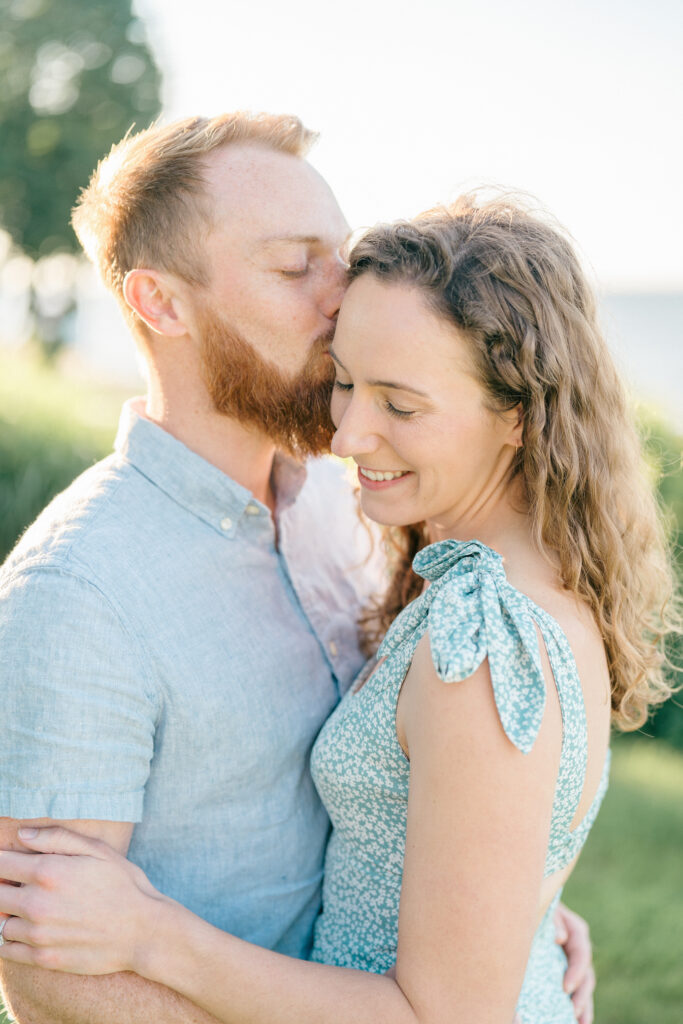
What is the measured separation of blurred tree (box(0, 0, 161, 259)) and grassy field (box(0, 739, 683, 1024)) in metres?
19.1

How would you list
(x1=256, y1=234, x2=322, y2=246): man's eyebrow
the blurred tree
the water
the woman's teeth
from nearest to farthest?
the woman's teeth → (x1=256, y1=234, x2=322, y2=246): man's eyebrow → the water → the blurred tree

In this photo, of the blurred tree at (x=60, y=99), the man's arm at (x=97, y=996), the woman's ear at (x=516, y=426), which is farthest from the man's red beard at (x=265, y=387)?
the blurred tree at (x=60, y=99)

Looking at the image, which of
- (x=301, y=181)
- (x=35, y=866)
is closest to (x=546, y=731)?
(x=35, y=866)

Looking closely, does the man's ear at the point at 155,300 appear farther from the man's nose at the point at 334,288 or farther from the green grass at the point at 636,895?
the green grass at the point at 636,895

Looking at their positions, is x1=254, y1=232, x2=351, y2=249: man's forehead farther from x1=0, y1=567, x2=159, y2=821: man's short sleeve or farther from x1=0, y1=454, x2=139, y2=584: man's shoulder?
x1=0, y1=567, x2=159, y2=821: man's short sleeve

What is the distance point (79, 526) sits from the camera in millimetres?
2035

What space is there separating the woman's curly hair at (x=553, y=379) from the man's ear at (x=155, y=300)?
0.68 meters

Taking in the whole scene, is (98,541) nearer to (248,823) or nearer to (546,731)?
(248,823)

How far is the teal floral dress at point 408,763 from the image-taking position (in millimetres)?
1570

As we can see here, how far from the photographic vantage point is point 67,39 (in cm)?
2133

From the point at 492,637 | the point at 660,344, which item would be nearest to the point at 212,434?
the point at 492,637

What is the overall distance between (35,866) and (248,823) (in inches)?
21.9

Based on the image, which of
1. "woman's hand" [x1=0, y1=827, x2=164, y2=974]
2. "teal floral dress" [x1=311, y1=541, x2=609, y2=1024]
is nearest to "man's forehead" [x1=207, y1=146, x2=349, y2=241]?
"teal floral dress" [x1=311, y1=541, x2=609, y2=1024]

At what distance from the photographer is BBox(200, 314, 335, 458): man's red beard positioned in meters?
2.46
